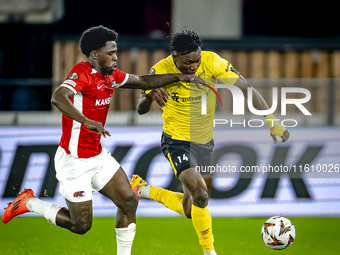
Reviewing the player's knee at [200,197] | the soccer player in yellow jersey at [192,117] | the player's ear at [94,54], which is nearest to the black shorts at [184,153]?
the soccer player in yellow jersey at [192,117]

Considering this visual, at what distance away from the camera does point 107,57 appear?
3.50 m

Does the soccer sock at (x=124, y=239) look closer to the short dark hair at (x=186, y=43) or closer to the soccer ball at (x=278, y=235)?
the soccer ball at (x=278, y=235)

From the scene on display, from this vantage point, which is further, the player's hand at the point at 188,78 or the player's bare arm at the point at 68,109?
the player's hand at the point at 188,78

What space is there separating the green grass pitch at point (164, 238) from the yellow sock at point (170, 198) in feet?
1.24

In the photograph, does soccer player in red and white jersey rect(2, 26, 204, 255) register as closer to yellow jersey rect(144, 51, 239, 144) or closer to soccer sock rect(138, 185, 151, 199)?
yellow jersey rect(144, 51, 239, 144)

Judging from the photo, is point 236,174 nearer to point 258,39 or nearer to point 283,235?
point 283,235

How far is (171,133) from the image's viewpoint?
162 inches

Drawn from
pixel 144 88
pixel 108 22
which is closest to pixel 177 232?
pixel 144 88

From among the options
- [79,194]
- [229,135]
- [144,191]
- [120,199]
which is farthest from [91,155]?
[229,135]

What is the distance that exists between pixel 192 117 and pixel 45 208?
157cm

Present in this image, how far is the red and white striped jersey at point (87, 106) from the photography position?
3488mm

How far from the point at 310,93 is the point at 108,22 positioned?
5742 millimetres

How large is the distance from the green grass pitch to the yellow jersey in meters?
1.15

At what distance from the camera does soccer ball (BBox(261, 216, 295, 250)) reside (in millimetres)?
3936
